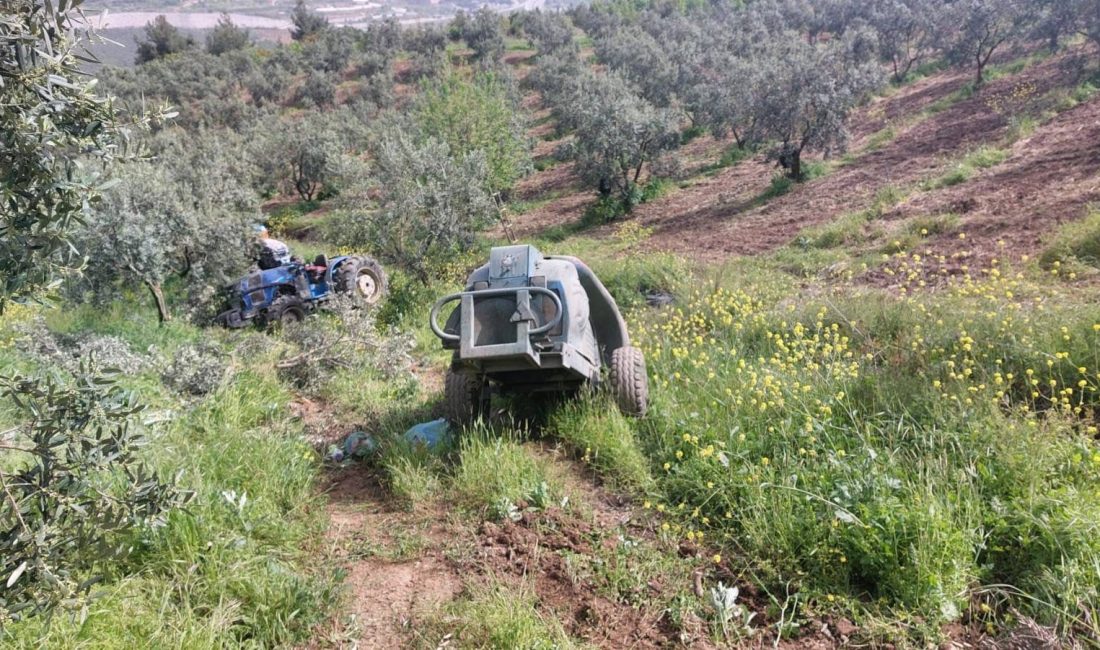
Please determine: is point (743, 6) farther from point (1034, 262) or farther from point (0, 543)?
point (0, 543)

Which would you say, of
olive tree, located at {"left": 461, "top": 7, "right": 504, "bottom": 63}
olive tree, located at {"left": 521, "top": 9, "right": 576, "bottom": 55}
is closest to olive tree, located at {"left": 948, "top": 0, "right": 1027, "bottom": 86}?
olive tree, located at {"left": 521, "top": 9, "right": 576, "bottom": 55}

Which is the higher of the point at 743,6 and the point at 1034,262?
the point at 743,6

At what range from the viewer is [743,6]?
35.2 metres

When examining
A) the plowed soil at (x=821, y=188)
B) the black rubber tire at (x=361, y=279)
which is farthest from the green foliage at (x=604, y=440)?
the plowed soil at (x=821, y=188)

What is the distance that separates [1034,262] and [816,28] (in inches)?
1074

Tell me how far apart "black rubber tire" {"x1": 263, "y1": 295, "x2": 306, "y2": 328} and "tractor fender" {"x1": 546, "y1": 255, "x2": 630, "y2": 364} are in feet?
14.9

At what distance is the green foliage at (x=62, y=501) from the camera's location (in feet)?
A: 5.67

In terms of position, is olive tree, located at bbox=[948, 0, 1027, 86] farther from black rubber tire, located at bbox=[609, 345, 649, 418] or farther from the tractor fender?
black rubber tire, located at bbox=[609, 345, 649, 418]

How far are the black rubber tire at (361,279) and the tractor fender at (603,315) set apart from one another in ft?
12.9

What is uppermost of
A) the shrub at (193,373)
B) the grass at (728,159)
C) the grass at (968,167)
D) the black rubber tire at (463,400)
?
the grass at (968,167)

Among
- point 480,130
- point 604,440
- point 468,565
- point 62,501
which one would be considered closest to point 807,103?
point 480,130

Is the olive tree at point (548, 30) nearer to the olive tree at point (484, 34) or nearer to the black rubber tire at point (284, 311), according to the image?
the olive tree at point (484, 34)

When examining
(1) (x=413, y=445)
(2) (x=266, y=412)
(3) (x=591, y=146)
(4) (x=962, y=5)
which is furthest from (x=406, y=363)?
(4) (x=962, y=5)

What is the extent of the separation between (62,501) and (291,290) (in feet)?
25.1
